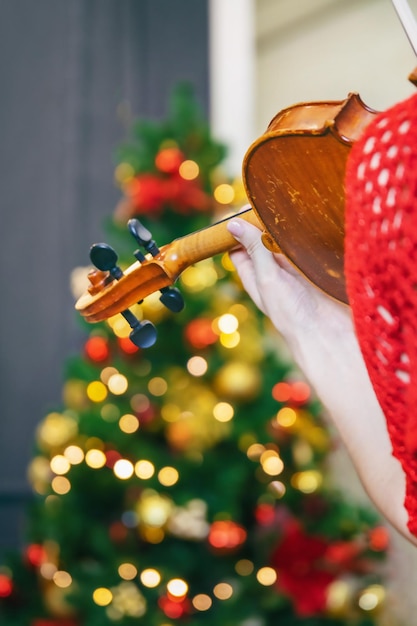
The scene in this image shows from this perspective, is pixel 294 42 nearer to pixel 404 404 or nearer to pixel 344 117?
pixel 344 117

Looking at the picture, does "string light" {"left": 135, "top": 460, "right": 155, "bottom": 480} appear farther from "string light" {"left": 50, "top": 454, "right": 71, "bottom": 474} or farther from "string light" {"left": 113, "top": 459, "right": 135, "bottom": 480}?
"string light" {"left": 50, "top": 454, "right": 71, "bottom": 474}

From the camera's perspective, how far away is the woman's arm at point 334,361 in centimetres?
58

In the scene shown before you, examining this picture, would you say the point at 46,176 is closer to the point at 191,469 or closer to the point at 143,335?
the point at 191,469

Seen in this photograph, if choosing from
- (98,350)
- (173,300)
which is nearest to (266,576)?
(98,350)

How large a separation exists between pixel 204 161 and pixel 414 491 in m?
1.69

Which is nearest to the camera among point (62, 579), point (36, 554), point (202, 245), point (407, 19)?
point (407, 19)

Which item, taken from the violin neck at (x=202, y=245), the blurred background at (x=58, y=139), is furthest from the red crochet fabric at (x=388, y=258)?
the blurred background at (x=58, y=139)

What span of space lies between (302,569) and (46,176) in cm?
156

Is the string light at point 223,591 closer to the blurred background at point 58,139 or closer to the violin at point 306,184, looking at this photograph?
the blurred background at point 58,139

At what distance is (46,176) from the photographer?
2734 millimetres

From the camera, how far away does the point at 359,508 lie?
2.05 metres

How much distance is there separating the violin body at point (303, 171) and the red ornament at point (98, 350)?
139 centimetres

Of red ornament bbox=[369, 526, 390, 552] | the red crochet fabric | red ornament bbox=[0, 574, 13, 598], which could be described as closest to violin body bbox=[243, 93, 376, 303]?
the red crochet fabric

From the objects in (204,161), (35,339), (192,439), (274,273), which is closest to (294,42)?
(204,161)
